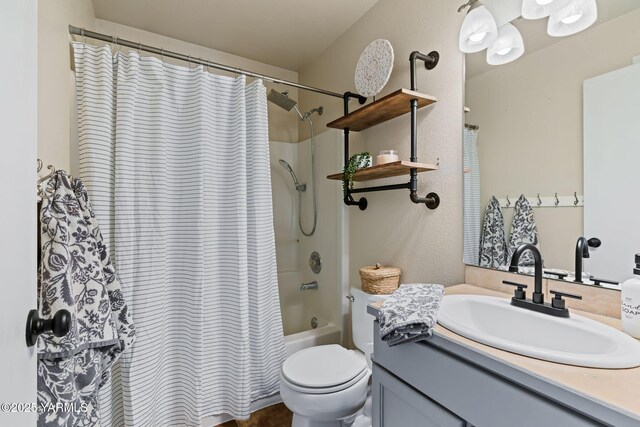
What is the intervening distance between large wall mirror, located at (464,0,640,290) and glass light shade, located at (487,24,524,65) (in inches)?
1.0

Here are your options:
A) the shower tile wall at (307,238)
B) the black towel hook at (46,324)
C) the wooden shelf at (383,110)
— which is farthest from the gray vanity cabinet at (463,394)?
the shower tile wall at (307,238)

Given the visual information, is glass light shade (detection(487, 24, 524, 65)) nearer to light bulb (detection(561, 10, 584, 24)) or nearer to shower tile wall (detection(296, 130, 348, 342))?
light bulb (detection(561, 10, 584, 24))

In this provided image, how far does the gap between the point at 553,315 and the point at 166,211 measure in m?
1.63

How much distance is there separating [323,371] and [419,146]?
47.7 inches

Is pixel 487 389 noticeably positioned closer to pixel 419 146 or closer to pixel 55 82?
pixel 419 146

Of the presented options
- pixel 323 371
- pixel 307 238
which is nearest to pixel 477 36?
pixel 323 371

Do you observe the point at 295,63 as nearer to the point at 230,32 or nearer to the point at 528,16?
the point at 230,32

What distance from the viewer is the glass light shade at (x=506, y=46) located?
3.88 feet

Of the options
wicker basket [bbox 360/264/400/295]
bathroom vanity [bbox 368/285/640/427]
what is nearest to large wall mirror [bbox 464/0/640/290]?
bathroom vanity [bbox 368/285/640/427]

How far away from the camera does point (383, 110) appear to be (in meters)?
1.57

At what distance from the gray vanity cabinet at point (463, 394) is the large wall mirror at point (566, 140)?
606mm

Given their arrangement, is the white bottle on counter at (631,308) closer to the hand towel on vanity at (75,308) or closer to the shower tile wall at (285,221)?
the hand towel on vanity at (75,308)

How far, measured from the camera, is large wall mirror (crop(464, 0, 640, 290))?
36.0 inches

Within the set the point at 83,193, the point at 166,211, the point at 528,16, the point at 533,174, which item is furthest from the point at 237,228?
the point at 528,16
